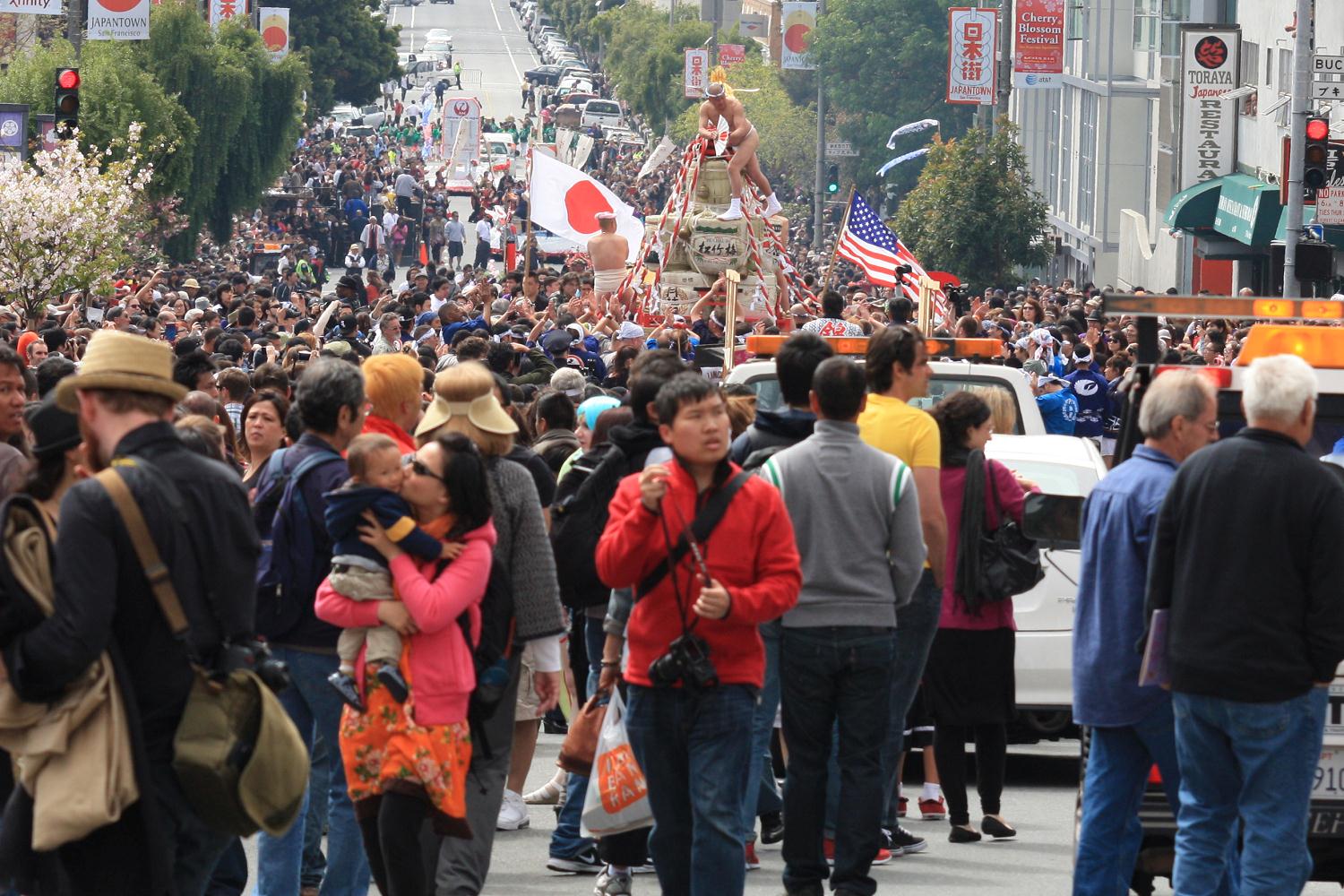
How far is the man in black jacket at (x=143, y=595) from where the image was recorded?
5.47 metres

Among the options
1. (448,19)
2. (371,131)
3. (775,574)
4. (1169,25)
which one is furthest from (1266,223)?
(448,19)

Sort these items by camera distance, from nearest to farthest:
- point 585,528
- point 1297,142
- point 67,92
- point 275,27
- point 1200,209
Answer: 1. point 585,528
2. point 67,92
3. point 1297,142
4. point 1200,209
5. point 275,27

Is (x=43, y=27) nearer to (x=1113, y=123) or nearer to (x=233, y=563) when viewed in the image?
(x=1113, y=123)

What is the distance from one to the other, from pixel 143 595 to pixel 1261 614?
295 cm

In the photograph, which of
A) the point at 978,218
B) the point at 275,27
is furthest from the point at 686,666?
the point at 275,27

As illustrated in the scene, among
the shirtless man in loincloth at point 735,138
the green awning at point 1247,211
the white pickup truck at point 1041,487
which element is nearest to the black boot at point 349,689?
the white pickup truck at point 1041,487

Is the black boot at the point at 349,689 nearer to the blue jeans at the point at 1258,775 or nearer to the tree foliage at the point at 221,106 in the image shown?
the blue jeans at the point at 1258,775

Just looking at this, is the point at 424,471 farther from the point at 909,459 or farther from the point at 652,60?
the point at 652,60

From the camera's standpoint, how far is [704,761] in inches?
276

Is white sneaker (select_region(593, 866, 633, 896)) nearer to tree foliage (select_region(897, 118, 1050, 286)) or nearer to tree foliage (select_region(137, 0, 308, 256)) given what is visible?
tree foliage (select_region(897, 118, 1050, 286))

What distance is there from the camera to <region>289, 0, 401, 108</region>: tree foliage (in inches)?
2990

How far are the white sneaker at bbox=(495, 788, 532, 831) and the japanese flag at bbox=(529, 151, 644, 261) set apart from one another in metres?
18.7

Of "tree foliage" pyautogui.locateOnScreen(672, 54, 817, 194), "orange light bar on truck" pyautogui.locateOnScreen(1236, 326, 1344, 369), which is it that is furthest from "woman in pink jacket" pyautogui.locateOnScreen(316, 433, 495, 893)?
"tree foliage" pyautogui.locateOnScreen(672, 54, 817, 194)

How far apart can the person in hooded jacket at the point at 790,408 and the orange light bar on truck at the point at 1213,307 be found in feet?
3.23
